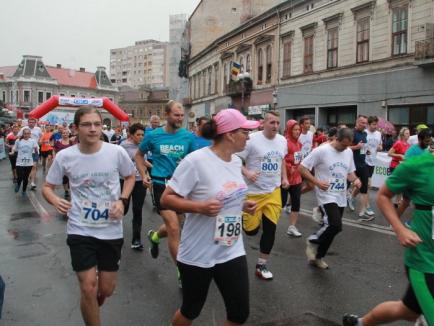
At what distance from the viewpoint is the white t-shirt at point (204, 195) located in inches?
125

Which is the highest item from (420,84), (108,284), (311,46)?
(311,46)

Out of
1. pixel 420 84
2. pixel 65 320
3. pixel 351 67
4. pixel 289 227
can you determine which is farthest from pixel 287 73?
pixel 65 320

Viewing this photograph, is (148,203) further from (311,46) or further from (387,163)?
(311,46)

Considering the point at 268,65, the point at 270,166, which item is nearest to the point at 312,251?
the point at 270,166

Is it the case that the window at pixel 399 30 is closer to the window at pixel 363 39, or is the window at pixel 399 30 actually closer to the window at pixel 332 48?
the window at pixel 363 39

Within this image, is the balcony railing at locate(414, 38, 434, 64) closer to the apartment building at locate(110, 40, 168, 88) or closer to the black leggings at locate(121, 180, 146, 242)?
the black leggings at locate(121, 180, 146, 242)

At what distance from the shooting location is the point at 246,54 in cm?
3841

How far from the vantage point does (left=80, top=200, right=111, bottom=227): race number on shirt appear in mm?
3658

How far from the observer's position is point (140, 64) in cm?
15338

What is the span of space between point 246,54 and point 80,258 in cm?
3625

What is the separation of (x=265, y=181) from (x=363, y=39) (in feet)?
70.4

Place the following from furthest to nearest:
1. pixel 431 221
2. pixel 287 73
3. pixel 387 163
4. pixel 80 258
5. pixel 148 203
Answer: pixel 287 73
pixel 387 163
pixel 148 203
pixel 80 258
pixel 431 221

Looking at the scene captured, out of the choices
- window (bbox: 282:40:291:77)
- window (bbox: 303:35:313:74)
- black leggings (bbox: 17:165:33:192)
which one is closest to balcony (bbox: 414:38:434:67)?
window (bbox: 303:35:313:74)

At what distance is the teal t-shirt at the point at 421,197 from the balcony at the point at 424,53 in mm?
18833
